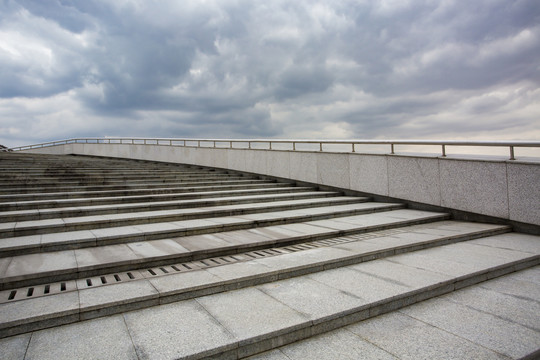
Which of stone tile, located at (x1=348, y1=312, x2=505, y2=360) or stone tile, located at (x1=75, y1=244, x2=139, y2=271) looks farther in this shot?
stone tile, located at (x1=75, y1=244, x2=139, y2=271)

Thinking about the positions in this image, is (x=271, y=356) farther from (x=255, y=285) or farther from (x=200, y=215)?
(x=200, y=215)

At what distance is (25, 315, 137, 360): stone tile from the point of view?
111 inches

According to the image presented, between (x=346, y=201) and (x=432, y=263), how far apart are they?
4.99 m

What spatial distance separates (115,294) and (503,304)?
4391 mm

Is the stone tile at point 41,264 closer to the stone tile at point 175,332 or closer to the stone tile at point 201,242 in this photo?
the stone tile at point 175,332

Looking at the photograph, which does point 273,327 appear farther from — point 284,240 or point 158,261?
point 284,240

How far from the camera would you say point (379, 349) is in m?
3.12

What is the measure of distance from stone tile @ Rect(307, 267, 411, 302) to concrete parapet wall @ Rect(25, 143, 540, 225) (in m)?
4.75

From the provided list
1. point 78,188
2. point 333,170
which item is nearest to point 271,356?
point 78,188

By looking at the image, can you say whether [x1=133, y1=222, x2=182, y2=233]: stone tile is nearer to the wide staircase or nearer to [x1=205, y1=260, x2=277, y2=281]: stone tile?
the wide staircase

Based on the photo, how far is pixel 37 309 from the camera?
339 cm

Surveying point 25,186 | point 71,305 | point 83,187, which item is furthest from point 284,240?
point 25,186

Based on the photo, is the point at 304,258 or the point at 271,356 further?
the point at 304,258

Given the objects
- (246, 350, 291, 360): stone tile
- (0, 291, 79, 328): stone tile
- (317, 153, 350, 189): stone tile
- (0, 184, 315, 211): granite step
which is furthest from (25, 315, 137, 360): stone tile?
Result: (317, 153, 350, 189): stone tile
